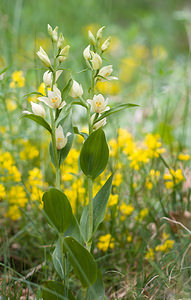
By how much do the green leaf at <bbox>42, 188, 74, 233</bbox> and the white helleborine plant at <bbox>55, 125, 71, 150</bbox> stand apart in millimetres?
158

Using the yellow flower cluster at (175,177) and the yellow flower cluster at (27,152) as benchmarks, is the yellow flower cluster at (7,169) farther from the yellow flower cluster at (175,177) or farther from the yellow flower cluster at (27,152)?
the yellow flower cluster at (175,177)

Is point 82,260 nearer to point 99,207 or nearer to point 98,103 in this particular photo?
point 99,207

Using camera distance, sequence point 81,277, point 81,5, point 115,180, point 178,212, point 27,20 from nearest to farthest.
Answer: point 81,277
point 178,212
point 115,180
point 27,20
point 81,5

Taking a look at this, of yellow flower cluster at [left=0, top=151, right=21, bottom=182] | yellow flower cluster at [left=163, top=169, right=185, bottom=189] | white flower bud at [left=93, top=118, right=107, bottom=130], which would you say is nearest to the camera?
white flower bud at [left=93, top=118, right=107, bottom=130]

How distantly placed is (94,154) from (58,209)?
20cm

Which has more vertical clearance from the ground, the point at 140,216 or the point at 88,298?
the point at 140,216

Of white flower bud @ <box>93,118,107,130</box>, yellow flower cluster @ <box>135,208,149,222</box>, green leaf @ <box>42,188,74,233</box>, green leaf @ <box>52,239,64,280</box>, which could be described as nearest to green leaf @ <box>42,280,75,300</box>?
green leaf @ <box>52,239,64,280</box>

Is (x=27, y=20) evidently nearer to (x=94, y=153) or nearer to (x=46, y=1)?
(x=46, y=1)

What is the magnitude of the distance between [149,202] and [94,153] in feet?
2.20

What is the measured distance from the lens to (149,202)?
151 centimetres

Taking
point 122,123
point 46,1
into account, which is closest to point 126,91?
point 122,123

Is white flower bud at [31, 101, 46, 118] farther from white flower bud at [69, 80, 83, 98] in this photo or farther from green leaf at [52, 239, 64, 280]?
green leaf at [52, 239, 64, 280]

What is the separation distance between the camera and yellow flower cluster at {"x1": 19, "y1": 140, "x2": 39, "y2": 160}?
174 cm

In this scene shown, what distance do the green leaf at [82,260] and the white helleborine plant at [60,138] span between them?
0.94 ft
